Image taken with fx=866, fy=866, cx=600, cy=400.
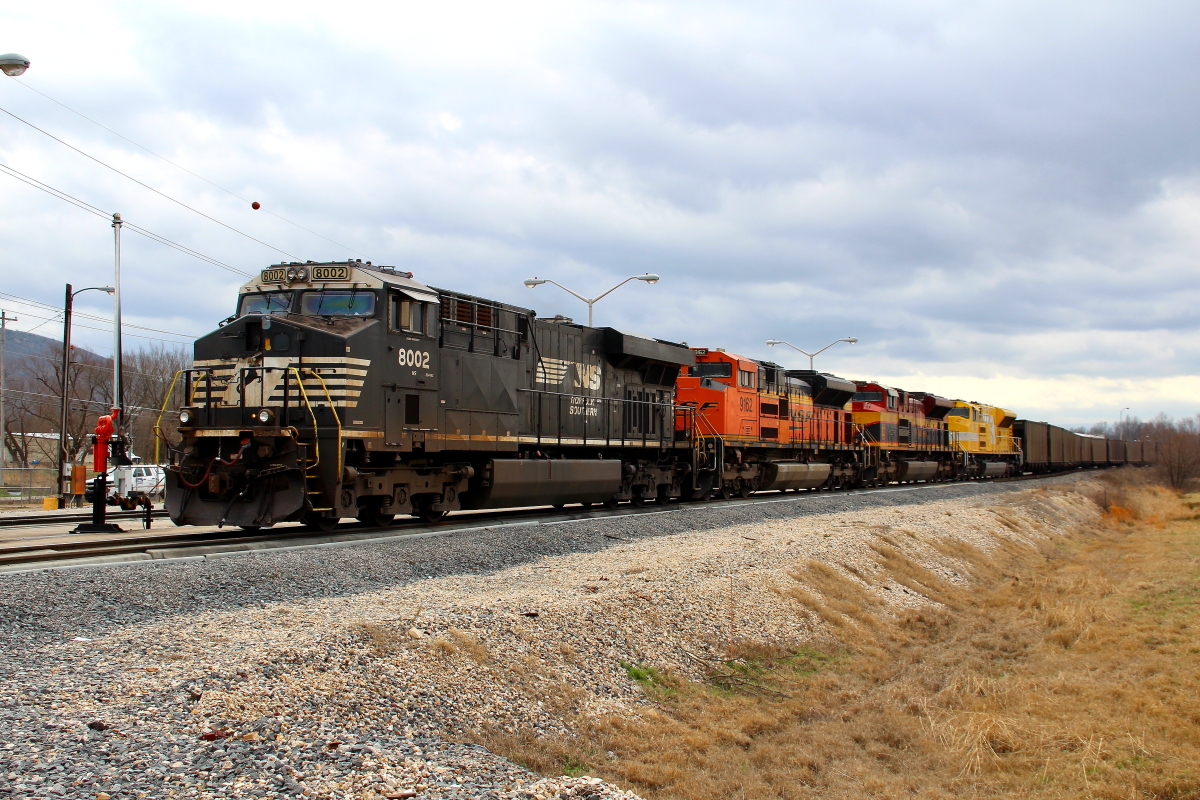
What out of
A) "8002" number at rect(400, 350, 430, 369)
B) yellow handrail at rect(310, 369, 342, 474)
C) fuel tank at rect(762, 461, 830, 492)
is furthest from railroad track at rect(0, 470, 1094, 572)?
fuel tank at rect(762, 461, 830, 492)

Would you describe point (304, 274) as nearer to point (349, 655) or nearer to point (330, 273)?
point (330, 273)

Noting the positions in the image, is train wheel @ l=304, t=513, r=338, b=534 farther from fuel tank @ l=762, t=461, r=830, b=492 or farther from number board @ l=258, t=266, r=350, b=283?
fuel tank @ l=762, t=461, r=830, b=492

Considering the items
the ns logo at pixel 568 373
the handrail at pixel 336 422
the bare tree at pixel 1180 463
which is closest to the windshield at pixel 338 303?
the handrail at pixel 336 422

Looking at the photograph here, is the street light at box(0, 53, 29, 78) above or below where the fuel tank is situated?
above

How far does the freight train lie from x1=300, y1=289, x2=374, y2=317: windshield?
2 centimetres

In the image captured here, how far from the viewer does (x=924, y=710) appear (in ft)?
27.6

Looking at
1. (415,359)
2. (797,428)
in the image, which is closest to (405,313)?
(415,359)

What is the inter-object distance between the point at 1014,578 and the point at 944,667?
8299 millimetres

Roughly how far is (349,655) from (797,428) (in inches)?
877

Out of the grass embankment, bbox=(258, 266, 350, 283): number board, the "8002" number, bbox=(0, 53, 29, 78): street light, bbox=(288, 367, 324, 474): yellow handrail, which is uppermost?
bbox=(0, 53, 29, 78): street light

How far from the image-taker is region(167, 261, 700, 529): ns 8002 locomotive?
11531mm

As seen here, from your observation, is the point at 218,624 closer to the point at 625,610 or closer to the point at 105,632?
the point at 105,632

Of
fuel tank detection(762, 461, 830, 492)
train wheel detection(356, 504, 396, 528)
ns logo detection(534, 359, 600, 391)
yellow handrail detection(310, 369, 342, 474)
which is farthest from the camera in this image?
fuel tank detection(762, 461, 830, 492)

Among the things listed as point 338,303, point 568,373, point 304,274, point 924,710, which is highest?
point 304,274
